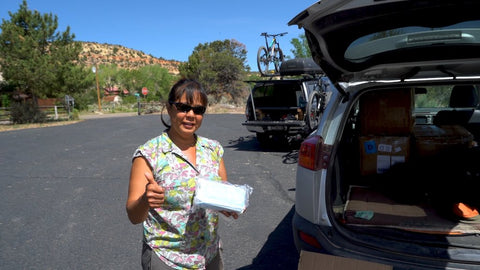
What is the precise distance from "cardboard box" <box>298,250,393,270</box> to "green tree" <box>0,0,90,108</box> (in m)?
23.6

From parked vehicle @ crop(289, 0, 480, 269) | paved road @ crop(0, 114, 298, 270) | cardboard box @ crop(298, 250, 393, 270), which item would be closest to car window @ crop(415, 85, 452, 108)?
parked vehicle @ crop(289, 0, 480, 269)

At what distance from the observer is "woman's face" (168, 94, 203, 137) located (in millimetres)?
1838

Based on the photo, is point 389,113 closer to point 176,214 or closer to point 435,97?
point 435,97

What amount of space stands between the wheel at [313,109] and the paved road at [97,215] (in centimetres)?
102

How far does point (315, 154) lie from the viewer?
2457mm

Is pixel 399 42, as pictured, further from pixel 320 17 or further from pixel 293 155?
pixel 293 155

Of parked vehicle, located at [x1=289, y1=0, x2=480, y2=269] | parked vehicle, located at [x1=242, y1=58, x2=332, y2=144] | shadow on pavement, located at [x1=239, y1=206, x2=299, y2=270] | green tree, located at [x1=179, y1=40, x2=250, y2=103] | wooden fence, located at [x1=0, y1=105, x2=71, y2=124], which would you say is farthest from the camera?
green tree, located at [x1=179, y1=40, x2=250, y2=103]

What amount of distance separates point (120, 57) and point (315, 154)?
87307 millimetres

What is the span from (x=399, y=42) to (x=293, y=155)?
6290 millimetres

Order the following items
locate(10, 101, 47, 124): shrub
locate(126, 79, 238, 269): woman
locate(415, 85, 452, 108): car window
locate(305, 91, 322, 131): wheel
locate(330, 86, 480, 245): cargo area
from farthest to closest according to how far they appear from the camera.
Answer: locate(10, 101, 47, 124): shrub → locate(305, 91, 322, 131): wheel → locate(415, 85, 452, 108): car window → locate(330, 86, 480, 245): cargo area → locate(126, 79, 238, 269): woman

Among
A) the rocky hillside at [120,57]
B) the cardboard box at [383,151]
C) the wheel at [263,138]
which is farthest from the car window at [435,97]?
the rocky hillside at [120,57]

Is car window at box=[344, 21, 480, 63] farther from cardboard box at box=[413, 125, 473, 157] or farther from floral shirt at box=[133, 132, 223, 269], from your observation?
cardboard box at box=[413, 125, 473, 157]

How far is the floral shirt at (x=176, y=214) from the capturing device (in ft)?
5.64

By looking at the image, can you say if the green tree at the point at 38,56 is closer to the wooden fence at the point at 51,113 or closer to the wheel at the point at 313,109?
the wooden fence at the point at 51,113
